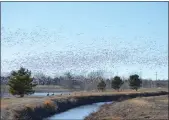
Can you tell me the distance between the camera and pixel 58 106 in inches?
2280

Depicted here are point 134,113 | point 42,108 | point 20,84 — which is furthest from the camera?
point 20,84

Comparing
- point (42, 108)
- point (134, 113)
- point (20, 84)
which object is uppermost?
point (20, 84)

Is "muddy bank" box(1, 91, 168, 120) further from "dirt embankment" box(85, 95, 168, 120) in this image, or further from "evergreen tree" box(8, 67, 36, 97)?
"evergreen tree" box(8, 67, 36, 97)

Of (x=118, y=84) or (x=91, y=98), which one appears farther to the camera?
(x=118, y=84)

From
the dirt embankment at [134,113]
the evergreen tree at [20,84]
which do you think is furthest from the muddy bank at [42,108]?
the evergreen tree at [20,84]

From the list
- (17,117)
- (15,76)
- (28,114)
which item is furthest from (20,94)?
(17,117)

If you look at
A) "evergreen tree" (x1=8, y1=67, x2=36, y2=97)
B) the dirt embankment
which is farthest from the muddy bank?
"evergreen tree" (x1=8, y1=67, x2=36, y2=97)

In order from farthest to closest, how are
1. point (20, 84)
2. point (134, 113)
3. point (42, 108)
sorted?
point (20, 84)
point (42, 108)
point (134, 113)

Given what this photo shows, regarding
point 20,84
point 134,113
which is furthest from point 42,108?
point 20,84

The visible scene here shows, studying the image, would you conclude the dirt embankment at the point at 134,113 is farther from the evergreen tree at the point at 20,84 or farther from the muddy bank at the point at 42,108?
the evergreen tree at the point at 20,84

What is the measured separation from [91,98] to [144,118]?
45329 mm

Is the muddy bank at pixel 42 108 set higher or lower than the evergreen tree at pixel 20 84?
lower

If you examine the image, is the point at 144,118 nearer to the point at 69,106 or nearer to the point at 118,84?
the point at 69,106

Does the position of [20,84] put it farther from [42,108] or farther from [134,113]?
[134,113]
